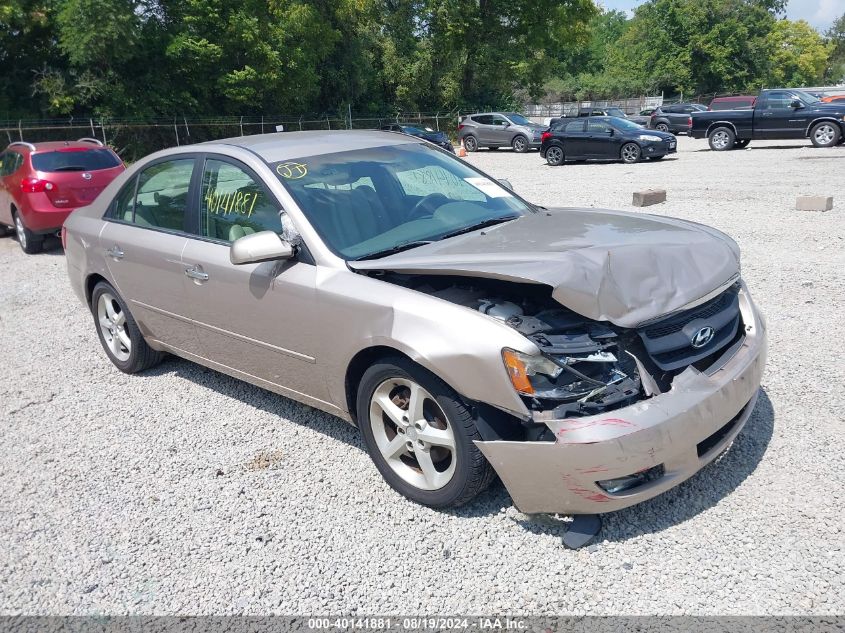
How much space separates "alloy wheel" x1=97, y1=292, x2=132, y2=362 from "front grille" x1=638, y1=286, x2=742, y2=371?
398 centimetres

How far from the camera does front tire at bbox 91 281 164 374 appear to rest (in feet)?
17.2

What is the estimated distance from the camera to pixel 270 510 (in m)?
3.53

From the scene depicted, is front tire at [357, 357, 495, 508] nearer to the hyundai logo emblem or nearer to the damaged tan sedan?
the damaged tan sedan

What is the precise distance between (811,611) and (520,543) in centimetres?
114

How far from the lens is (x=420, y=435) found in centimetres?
328

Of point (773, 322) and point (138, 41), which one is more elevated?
point (138, 41)

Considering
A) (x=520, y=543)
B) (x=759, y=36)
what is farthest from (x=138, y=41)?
(x=759, y=36)

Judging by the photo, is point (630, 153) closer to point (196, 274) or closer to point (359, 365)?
point (196, 274)

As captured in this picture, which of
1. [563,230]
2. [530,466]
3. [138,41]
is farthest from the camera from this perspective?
[138,41]

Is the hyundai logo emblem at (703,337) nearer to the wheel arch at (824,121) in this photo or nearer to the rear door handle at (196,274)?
the rear door handle at (196,274)

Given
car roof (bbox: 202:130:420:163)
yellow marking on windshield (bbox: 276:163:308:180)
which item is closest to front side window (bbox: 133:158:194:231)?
car roof (bbox: 202:130:420:163)

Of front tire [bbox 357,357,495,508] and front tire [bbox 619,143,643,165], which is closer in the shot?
front tire [bbox 357,357,495,508]

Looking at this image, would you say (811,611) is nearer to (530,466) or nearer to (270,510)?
(530,466)

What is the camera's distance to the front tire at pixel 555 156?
72.7 feet
